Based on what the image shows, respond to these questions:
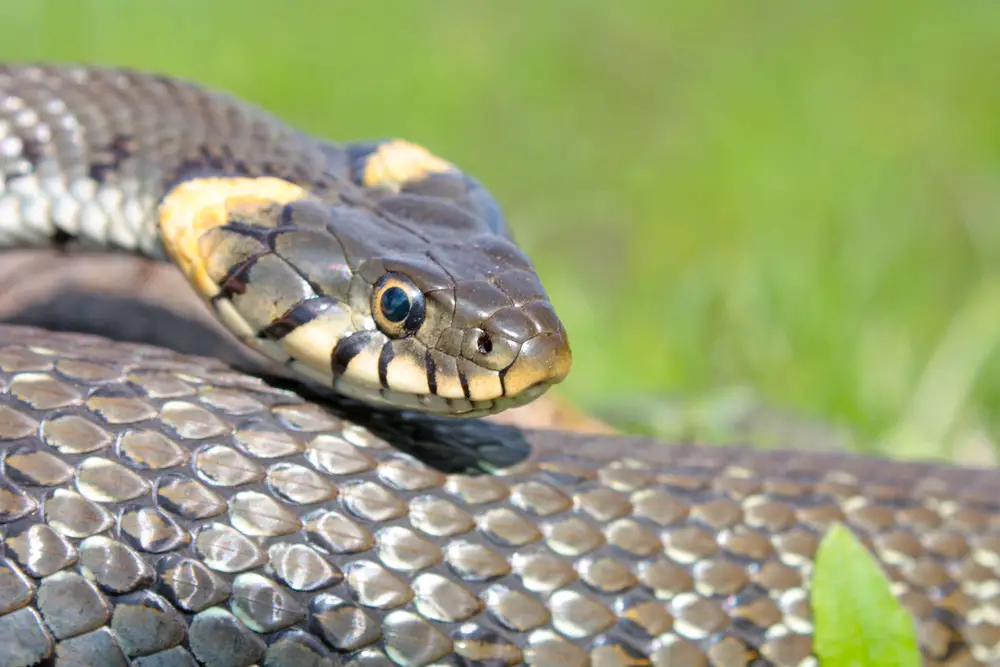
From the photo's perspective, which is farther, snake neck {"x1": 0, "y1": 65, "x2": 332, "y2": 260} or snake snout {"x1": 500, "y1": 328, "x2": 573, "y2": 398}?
snake neck {"x1": 0, "y1": 65, "x2": 332, "y2": 260}

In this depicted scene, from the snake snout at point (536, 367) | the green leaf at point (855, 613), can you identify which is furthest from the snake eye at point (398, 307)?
the green leaf at point (855, 613)

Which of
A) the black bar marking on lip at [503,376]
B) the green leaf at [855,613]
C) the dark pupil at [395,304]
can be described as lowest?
the green leaf at [855,613]

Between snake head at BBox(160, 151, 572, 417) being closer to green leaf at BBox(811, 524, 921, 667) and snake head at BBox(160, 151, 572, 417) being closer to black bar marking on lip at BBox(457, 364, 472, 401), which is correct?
black bar marking on lip at BBox(457, 364, 472, 401)

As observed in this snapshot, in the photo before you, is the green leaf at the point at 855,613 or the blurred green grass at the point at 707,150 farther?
the blurred green grass at the point at 707,150

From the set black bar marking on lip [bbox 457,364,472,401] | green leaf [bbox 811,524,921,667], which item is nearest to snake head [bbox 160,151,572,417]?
black bar marking on lip [bbox 457,364,472,401]

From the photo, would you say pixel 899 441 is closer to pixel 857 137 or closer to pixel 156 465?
pixel 156 465

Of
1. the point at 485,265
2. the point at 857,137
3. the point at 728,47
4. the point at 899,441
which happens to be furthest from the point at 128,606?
the point at 728,47

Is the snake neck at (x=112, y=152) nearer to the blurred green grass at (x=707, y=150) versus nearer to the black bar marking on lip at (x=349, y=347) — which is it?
the black bar marking on lip at (x=349, y=347)
